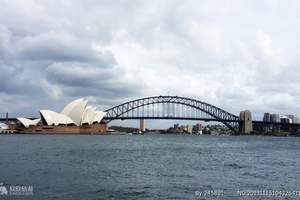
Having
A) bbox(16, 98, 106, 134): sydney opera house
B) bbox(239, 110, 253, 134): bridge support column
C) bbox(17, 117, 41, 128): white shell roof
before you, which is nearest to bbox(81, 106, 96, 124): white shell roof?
bbox(16, 98, 106, 134): sydney opera house

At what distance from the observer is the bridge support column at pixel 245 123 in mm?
163250

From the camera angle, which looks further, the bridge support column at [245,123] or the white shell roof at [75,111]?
the bridge support column at [245,123]

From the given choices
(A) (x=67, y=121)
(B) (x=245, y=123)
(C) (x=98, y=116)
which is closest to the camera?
(A) (x=67, y=121)

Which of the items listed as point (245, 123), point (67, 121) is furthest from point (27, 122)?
point (245, 123)

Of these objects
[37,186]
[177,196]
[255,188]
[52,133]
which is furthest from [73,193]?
[52,133]

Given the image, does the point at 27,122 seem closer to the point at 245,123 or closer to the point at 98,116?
the point at 98,116

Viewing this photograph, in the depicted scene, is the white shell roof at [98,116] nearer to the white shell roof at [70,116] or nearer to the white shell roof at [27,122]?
the white shell roof at [70,116]

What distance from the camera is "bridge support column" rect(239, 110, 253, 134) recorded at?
6427 inches

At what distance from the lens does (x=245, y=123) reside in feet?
533

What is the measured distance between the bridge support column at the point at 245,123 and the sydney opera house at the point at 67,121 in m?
59.6

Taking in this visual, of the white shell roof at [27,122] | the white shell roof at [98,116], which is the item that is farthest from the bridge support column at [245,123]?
the white shell roof at [27,122]

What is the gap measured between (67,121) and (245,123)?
68879 millimetres

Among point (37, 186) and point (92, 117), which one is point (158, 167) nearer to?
point (37, 186)

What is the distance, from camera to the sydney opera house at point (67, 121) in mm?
128750
